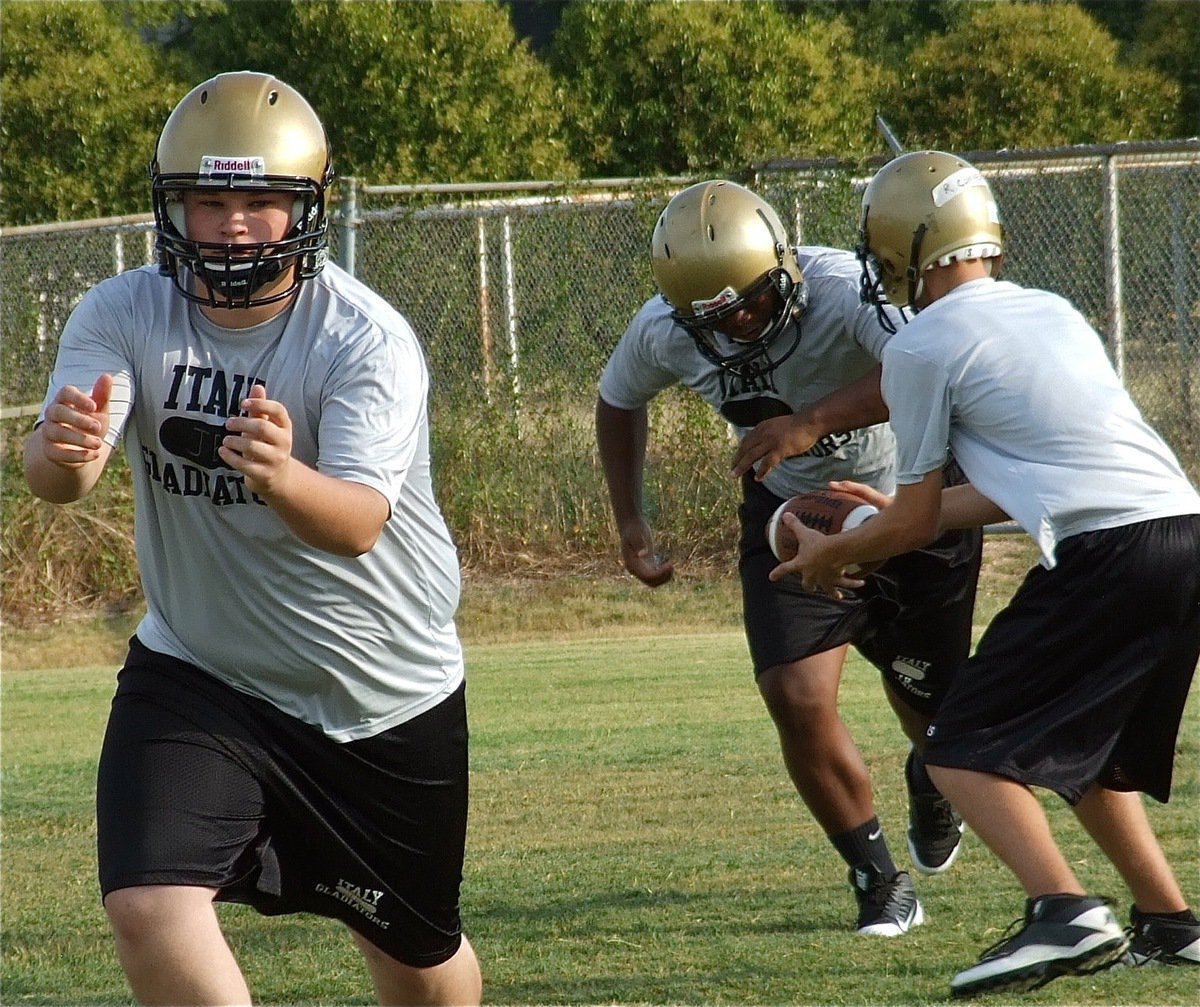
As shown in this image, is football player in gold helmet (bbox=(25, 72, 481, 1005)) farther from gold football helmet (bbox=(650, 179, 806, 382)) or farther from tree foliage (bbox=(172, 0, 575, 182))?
tree foliage (bbox=(172, 0, 575, 182))

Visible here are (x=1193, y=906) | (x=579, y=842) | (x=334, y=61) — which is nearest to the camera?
(x=1193, y=906)

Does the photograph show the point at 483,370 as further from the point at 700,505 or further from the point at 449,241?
the point at 700,505

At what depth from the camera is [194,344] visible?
3.78 metres

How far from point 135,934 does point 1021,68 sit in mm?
19900

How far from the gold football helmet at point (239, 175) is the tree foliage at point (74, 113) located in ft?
57.9

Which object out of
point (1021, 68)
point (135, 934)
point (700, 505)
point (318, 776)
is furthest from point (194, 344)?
point (1021, 68)

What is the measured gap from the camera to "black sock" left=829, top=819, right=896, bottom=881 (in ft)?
17.9

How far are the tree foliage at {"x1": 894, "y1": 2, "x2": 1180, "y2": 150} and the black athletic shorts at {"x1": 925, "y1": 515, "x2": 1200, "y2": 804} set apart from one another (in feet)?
59.5

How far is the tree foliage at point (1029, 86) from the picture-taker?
70.7 ft

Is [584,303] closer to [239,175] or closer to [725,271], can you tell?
[725,271]

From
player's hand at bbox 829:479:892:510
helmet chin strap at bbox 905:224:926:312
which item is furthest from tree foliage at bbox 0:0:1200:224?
helmet chin strap at bbox 905:224:926:312

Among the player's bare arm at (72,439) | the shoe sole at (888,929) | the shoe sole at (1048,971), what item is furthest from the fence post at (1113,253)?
the player's bare arm at (72,439)

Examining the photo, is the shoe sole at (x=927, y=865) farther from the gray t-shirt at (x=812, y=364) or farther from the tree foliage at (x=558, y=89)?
the tree foliage at (x=558, y=89)

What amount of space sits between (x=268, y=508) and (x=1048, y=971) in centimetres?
190
